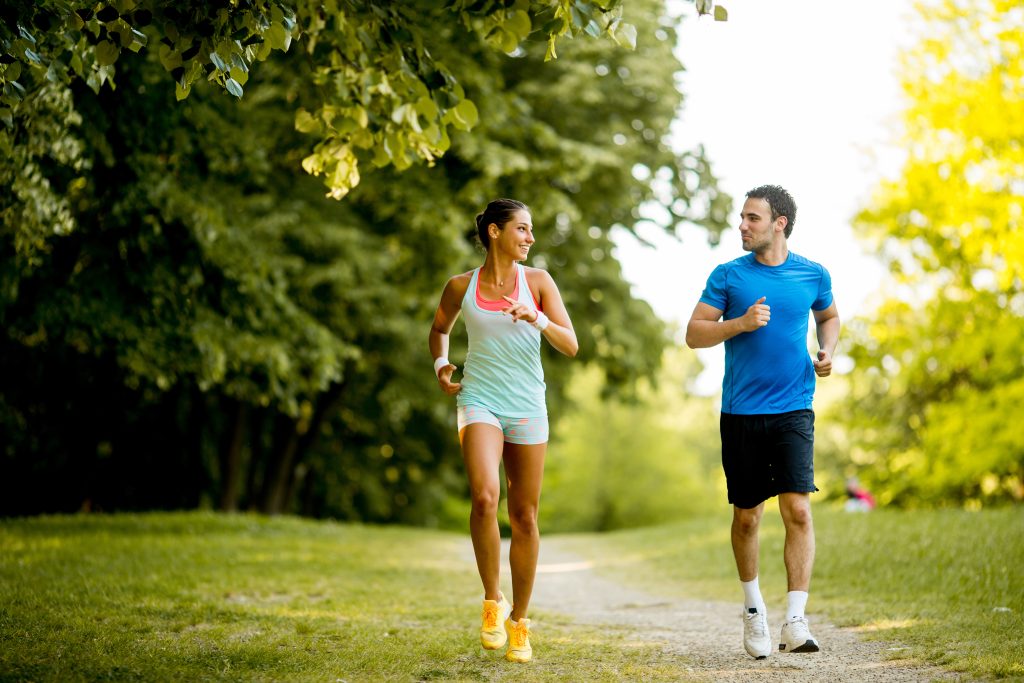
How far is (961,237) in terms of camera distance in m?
20.5

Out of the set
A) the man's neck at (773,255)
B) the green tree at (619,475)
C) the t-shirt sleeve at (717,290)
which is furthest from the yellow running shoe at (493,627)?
the green tree at (619,475)

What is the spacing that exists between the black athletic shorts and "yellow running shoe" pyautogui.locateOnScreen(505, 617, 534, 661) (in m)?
1.33

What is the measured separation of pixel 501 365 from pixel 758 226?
1.60 meters

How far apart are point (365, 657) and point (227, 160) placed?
10345 mm

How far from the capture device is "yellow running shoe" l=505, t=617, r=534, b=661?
541 centimetres

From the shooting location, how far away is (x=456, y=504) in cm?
3906

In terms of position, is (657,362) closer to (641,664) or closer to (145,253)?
(145,253)

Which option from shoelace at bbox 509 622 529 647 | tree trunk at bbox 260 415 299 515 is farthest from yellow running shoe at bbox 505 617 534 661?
tree trunk at bbox 260 415 299 515

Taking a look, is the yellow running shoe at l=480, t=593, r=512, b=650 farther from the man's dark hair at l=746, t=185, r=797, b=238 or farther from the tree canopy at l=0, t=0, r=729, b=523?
the tree canopy at l=0, t=0, r=729, b=523

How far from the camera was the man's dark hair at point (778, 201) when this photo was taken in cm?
584

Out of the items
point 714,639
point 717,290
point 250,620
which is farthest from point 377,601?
point 717,290

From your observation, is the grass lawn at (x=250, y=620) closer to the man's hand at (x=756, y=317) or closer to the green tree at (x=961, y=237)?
the man's hand at (x=756, y=317)

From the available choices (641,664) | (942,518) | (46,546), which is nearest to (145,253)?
(46,546)

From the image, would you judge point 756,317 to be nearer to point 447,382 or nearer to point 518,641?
point 447,382
